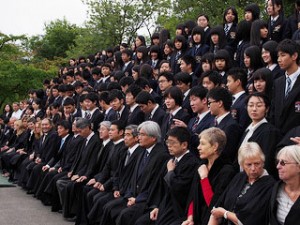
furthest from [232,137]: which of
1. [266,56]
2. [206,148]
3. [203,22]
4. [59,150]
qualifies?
[59,150]

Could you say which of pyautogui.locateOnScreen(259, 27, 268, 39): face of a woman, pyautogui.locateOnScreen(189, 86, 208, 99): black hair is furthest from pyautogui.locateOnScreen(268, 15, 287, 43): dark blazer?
pyautogui.locateOnScreen(189, 86, 208, 99): black hair

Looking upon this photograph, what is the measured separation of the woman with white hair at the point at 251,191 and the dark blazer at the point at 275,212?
17cm

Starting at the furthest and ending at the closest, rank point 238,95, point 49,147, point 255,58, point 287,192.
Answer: point 49,147
point 255,58
point 238,95
point 287,192

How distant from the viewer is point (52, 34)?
168 feet

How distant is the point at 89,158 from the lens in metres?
9.95

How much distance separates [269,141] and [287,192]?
101 centimetres

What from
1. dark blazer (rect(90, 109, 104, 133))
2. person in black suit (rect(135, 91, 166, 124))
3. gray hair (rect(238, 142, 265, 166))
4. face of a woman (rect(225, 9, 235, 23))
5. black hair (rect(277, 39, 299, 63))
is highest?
face of a woman (rect(225, 9, 235, 23))

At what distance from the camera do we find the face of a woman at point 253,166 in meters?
5.16

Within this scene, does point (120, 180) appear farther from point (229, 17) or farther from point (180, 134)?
point (229, 17)

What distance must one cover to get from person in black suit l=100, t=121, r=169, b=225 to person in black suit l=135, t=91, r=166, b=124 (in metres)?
1.13

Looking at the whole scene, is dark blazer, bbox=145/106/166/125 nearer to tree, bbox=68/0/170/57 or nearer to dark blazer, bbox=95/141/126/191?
dark blazer, bbox=95/141/126/191

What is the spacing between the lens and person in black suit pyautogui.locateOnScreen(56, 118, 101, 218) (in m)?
9.70

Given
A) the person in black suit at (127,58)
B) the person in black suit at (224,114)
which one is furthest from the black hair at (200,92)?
the person in black suit at (127,58)

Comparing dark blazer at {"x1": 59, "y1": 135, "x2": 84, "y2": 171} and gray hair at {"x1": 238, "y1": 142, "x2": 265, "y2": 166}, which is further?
dark blazer at {"x1": 59, "y1": 135, "x2": 84, "y2": 171}
